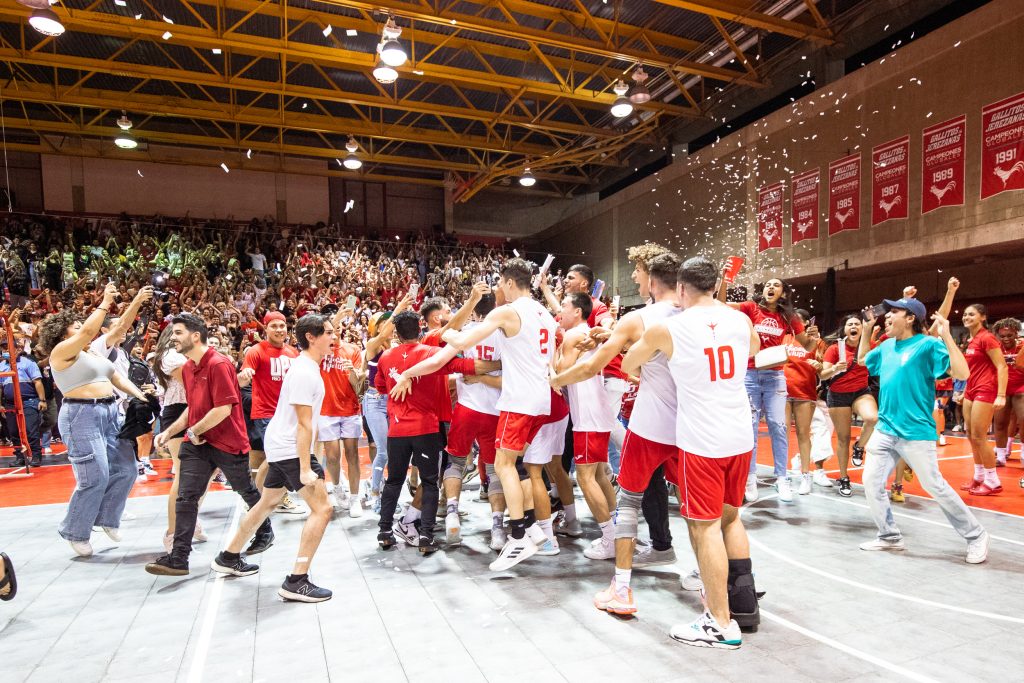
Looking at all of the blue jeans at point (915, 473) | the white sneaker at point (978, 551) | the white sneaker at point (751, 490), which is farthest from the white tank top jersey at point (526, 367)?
the white sneaker at point (978, 551)

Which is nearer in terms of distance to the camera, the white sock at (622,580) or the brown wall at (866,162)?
the white sock at (622,580)

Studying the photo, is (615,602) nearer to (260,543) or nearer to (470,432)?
(470,432)

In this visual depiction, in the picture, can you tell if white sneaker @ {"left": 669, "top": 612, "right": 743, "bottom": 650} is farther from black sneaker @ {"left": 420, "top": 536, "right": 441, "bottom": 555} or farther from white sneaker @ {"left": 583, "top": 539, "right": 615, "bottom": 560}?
black sneaker @ {"left": 420, "top": 536, "right": 441, "bottom": 555}

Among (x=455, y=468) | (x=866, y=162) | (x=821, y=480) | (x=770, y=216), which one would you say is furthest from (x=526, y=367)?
(x=770, y=216)

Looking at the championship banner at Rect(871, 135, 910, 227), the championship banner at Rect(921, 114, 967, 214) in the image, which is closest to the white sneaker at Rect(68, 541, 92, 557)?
the championship banner at Rect(921, 114, 967, 214)

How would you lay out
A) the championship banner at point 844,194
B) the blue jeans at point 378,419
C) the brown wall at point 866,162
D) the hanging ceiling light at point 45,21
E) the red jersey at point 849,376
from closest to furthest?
1. the blue jeans at point 378,419
2. the red jersey at point 849,376
3. the hanging ceiling light at point 45,21
4. the brown wall at point 866,162
5. the championship banner at point 844,194

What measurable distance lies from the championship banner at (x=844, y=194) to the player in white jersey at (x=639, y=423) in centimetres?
1060

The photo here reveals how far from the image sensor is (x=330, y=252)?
17.7 m

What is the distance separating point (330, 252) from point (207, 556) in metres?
14.2

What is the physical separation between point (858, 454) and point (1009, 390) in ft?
6.65

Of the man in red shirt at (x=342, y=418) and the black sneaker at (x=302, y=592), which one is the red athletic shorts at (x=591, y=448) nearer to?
the black sneaker at (x=302, y=592)

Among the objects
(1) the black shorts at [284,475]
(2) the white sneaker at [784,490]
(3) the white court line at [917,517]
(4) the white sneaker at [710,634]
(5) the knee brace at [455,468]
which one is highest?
(1) the black shorts at [284,475]

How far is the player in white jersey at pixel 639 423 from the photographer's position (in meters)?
3.35

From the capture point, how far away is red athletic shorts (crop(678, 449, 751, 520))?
9.92ft
